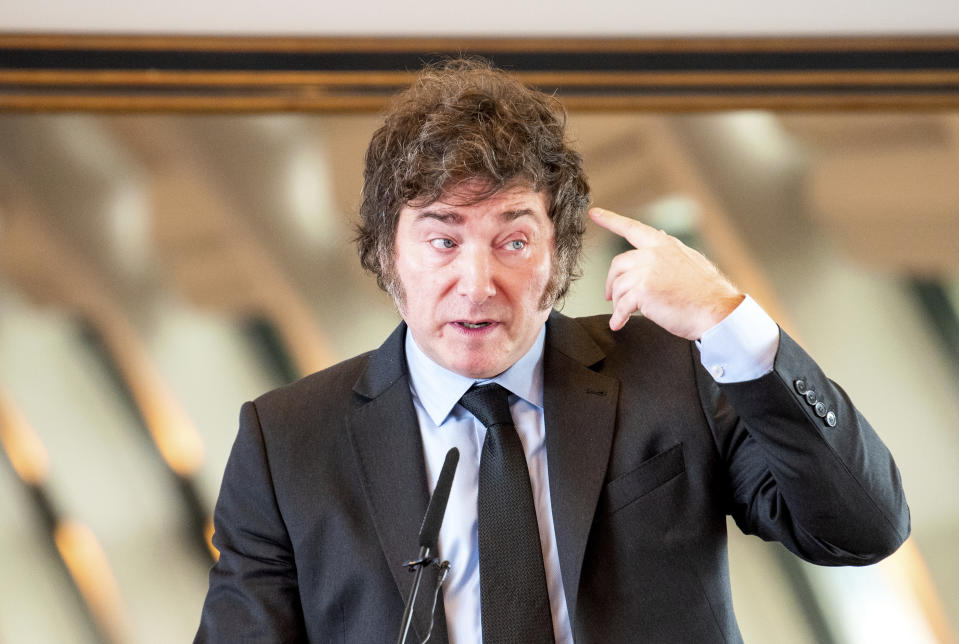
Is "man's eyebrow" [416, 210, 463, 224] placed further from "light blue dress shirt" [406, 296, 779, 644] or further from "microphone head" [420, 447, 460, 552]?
"microphone head" [420, 447, 460, 552]

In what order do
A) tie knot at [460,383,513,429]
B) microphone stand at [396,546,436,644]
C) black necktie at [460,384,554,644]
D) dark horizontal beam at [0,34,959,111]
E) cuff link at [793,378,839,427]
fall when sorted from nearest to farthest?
microphone stand at [396,546,436,644] < cuff link at [793,378,839,427] < black necktie at [460,384,554,644] < tie knot at [460,383,513,429] < dark horizontal beam at [0,34,959,111]

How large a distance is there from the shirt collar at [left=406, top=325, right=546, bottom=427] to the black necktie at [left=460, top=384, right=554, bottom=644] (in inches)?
2.9

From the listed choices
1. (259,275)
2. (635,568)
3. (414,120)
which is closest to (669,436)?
(635,568)

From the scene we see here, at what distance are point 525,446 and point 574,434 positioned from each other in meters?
0.08

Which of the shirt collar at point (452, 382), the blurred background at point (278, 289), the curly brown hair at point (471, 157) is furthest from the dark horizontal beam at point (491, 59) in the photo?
the shirt collar at point (452, 382)

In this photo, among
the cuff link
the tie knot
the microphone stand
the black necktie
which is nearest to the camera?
the microphone stand

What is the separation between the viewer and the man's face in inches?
59.9

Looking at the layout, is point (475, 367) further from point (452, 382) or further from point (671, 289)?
point (671, 289)

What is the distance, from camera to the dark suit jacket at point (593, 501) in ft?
4.71

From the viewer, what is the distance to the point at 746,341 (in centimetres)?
139

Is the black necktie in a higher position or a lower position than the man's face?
lower

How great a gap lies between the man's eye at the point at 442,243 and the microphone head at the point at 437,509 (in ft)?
1.31

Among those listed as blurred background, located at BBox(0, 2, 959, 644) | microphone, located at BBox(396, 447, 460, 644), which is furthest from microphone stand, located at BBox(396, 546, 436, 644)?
blurred background, located at BBox(0, 2, 959, 644)

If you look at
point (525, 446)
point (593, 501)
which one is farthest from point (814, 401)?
point (525, 446)
